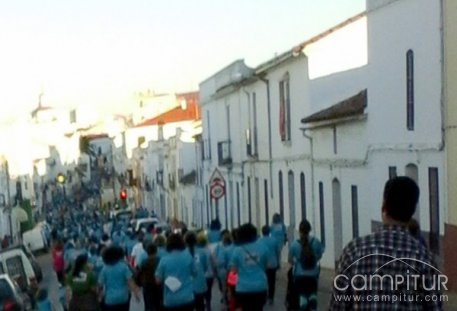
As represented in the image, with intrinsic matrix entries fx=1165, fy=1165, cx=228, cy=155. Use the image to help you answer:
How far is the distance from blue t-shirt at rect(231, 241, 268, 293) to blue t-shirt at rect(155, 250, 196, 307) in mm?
632

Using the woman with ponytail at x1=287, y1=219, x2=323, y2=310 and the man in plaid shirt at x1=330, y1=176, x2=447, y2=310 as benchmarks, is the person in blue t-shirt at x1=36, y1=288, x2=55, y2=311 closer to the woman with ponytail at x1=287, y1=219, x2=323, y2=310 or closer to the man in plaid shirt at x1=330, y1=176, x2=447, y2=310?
the woman with ponytail at x1=287, y1=219, x2=323, y2=310

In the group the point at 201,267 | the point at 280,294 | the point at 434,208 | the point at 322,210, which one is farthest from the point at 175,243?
the point at 322,210

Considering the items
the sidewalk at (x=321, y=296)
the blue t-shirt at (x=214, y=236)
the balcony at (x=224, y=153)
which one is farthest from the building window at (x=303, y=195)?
the balcony at (x=224, y=153)

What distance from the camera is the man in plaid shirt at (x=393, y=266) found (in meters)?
6.22

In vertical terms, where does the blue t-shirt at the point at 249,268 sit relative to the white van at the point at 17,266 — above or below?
above

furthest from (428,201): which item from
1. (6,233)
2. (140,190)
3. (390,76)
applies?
(140,190)

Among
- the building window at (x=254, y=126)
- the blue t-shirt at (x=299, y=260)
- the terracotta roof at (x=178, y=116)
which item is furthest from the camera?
the terracotta roof at (x=178, y=116)

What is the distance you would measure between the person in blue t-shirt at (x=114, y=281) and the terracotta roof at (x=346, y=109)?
1091cm

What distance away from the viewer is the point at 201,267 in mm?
17078

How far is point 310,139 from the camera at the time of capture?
30734 millimetres

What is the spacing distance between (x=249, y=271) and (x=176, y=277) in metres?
0.96

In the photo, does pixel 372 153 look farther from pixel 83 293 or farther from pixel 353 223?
pixel 83 293

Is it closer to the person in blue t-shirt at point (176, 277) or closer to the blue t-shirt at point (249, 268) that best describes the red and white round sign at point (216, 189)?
the blue t-shirt at point (249, 268)

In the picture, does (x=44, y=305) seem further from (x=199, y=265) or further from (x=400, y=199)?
(x=400, y=199)
